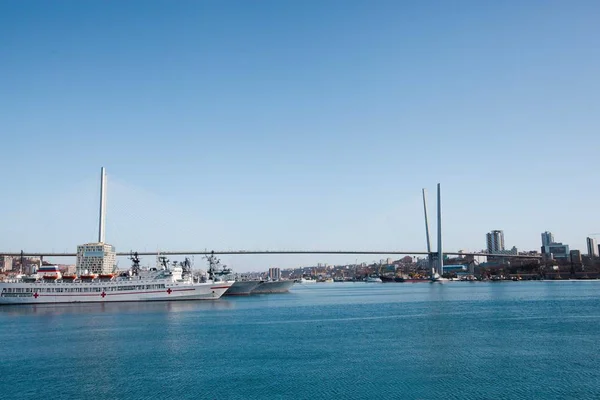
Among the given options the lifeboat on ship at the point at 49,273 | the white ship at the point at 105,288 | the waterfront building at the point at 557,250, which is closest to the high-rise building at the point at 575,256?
the waterfront building at the point at 557,250

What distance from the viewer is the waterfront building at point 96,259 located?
229 feet

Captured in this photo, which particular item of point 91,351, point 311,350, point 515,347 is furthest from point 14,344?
point 515,347

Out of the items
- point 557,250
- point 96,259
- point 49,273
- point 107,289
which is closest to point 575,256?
point 557,250

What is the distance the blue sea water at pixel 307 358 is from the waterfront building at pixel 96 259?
123 ft

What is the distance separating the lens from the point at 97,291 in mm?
49188

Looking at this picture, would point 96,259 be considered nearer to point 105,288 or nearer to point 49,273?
point 49,273

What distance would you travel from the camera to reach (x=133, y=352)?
69.2 ft

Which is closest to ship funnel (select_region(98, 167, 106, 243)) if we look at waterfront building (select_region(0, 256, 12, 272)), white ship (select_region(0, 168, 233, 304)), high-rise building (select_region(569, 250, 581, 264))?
white ship (select_region(0, 168, 233, 304))

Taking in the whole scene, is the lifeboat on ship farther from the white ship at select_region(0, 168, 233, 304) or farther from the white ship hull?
the white ship hull

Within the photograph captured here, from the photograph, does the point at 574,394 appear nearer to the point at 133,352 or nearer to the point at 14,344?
the point at 133,352

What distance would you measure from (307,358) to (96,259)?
189 ft

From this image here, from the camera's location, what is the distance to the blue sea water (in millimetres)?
15016

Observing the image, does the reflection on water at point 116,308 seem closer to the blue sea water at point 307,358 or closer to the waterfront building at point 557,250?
the blue sea water at point 307,358

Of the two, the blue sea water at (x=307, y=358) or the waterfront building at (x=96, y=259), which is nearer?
the blue sea water at (x=307, y=358)
